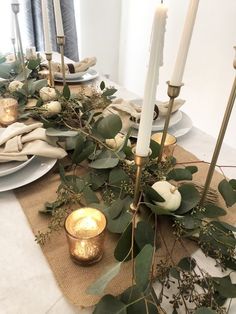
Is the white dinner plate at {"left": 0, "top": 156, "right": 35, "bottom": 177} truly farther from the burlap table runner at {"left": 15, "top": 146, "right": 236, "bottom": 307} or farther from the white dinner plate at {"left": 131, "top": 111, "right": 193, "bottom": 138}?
the white dinner plate at {"left": 131, "top": 111, "right": 193, "bottom": 138}

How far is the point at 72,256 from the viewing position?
482 millimetres

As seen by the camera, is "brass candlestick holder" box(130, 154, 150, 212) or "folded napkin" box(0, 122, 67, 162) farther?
"folded napkin" box(0, 122, 67, 162)

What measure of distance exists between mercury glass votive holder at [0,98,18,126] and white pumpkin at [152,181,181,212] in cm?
56

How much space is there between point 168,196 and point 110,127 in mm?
212

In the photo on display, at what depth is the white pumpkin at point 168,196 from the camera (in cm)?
51

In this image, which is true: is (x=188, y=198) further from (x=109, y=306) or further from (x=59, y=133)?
(x=59, y=133)

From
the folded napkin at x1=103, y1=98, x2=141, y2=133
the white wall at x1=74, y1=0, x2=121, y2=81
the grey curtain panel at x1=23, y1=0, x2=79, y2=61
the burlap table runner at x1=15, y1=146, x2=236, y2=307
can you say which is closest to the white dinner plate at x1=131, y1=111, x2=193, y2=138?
the folded napkin at x1=103, y1=98, x2=141, y2=133

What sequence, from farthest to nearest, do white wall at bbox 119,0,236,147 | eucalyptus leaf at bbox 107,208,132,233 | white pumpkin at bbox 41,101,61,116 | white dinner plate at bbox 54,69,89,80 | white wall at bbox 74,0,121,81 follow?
white wall at bbox 74,0,121,81 → white wall at bbox 119,0,236,147 → white dinner plate at bbox 54,69,89,80 → white pumpkin at bbox 41,101,61,116 → eucalyptus leaf at bbox 107,208,132,233

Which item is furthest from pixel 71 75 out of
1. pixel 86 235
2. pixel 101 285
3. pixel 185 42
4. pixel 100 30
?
pixel 100 30

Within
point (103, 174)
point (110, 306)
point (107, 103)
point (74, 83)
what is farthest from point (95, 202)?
point (74, 83)

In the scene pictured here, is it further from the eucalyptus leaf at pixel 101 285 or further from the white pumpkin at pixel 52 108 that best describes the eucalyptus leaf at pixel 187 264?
the white pumpkin at pixel 52 108

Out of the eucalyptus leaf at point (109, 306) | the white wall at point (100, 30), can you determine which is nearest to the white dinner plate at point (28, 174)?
the eucalyptus leaf at point (109, 306)

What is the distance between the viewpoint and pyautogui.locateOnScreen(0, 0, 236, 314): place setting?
40 cm

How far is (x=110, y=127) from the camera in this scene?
63cm
